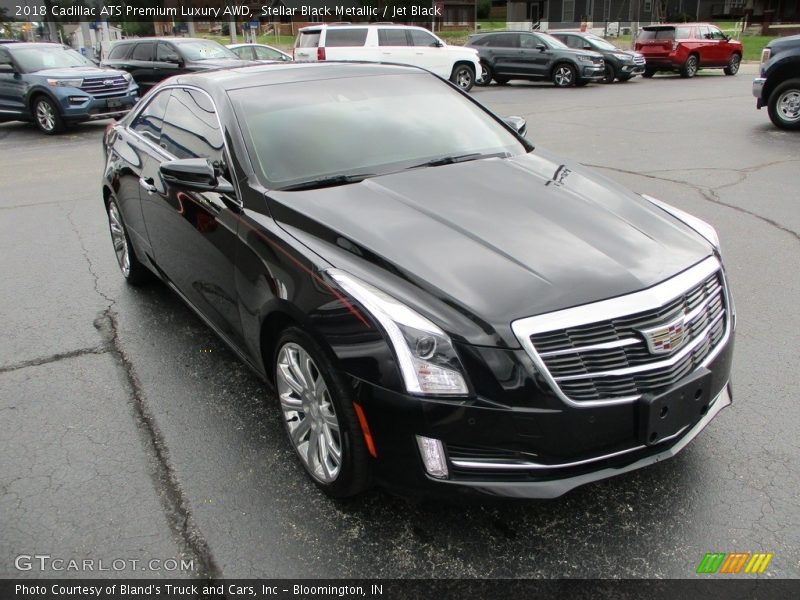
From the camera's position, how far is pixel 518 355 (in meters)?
2.34

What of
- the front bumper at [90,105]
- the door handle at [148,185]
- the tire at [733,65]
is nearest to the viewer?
the door handle at [148,185]

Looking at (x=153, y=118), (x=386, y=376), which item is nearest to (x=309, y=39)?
(x=153, y=118)

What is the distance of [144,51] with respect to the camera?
59.4ft

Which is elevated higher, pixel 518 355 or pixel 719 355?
pixel 518 355

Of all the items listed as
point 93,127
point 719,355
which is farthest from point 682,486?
point 93,127

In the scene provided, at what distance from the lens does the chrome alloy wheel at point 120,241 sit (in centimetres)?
541

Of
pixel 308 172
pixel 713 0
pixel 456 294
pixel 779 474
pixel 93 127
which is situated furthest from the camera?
pixel 713 0

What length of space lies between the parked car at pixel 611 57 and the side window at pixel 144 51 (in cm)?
1247

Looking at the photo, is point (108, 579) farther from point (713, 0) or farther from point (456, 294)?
point (713, 0)

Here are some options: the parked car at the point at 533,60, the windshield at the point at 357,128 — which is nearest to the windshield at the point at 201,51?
the parked car at the point at 533,60

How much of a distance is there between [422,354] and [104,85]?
14.2m

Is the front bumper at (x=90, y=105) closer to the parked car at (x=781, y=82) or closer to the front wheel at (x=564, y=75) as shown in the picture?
the parked car at (x=781, y=82)

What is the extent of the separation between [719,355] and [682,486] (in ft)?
1.96

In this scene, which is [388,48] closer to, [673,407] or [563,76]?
[563,76]
